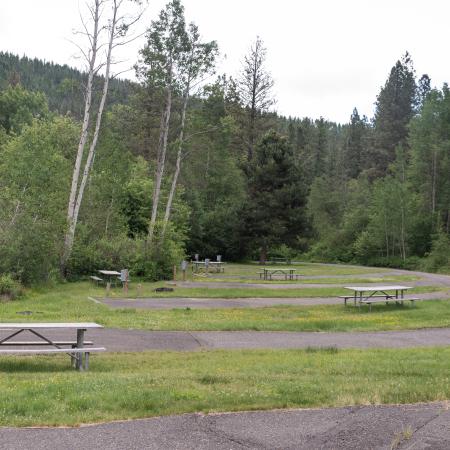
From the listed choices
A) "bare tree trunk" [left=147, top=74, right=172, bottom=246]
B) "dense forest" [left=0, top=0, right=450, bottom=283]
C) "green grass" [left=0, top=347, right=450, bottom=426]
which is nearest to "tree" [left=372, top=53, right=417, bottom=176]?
"dense forest" [left=0, top=0, right=450, bottom=283]

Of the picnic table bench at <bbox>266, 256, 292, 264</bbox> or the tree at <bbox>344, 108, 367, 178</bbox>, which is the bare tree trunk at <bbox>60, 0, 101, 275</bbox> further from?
the tree at <bbox>344, 108, 367, 178</bbox>

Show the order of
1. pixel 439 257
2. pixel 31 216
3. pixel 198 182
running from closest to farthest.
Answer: pixel 31 216
pixel 439 257
pixel 198 182

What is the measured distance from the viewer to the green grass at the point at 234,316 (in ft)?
51.0

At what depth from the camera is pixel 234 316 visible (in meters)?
17.9

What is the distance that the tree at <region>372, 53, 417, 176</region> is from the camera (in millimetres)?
82875

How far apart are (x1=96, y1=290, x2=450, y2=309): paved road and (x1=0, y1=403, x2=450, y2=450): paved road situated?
13.8 meters

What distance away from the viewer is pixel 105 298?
21547 mm

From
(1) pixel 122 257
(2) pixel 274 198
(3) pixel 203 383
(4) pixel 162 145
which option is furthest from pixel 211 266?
(3) pixel 203 383

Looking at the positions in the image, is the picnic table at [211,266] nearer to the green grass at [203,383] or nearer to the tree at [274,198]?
the tree at [274,198]

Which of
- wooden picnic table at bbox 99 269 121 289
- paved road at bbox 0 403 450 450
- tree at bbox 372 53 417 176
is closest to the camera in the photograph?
paved road at bbox 0 403 450 450

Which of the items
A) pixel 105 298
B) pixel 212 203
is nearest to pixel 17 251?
pixel 105 298

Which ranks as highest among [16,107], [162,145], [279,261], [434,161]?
[16,107]

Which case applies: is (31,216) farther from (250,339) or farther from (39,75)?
(39,75)

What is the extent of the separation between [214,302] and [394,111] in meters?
70.6
